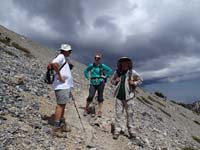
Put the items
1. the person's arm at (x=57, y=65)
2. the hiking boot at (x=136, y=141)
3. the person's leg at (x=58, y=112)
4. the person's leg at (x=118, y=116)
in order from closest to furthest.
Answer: the person's arm at (x=57, y=65) < the person's leg at (x=58, y=112) < the person's leg at (x=118, y=116) < the hiking boot at (x=136, y=141)

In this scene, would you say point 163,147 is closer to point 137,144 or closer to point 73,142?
point 137,144

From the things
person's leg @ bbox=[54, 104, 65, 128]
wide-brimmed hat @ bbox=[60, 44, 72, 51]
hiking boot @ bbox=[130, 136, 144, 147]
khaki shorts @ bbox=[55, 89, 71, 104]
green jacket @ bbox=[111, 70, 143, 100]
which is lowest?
hiking boot @ bbox=[130, 136, 144, 147]

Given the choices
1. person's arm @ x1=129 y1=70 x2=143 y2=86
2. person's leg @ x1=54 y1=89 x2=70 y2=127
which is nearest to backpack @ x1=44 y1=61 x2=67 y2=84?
person's leg @ x1=54 y1=89 x2=70 y2=127

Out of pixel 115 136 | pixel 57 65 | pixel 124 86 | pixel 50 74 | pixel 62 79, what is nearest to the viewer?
pixel 57 65

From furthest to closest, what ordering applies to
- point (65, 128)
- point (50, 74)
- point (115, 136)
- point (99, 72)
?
point (99, 72), point (115, 136), point (65, 128), point (50, 74)

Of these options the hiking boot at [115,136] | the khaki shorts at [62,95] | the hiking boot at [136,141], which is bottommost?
the hiking boot at [136,141]

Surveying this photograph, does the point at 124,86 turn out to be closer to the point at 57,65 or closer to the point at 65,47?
the point at 65,47

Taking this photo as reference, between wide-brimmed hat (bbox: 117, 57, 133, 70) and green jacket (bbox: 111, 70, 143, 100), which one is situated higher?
wide-brimmed hat (bbox: 117, 57, 133, 70)

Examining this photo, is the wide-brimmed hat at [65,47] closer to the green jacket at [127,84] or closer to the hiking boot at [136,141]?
the green jacket at [127,84]

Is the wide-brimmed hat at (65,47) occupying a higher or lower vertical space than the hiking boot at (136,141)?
higher

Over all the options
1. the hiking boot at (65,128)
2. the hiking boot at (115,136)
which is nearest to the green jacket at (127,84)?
the hiking boot at (115,136)

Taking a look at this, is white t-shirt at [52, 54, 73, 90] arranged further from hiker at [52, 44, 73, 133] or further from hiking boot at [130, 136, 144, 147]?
hiking boot at [130, 136, 144, 147]

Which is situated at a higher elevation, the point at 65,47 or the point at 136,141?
the point at 65,47

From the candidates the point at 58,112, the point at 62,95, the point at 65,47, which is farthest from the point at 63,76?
the point at 58,112
